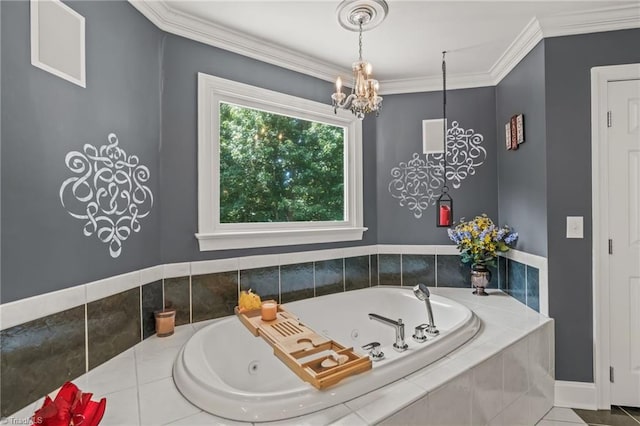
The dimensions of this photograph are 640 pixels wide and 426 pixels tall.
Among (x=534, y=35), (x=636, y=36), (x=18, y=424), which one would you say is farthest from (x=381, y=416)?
(x=636, y=36)

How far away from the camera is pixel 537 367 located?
187 cm

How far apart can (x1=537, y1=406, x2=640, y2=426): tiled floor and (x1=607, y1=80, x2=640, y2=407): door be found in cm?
6

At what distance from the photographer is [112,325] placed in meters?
1.54

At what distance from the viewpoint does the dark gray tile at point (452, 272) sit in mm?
2781

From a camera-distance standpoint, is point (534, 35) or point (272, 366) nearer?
point (272, 366)

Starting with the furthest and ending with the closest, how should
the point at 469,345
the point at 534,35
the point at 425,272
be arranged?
the point at 425,272
the point at 534,35
the point at 469,345

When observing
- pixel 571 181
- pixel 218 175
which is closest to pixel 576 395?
pixel 571 181

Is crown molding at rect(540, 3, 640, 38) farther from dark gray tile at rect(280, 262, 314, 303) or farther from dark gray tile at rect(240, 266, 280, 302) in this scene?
dark gray tile at rect(240, 266, 280, 302)

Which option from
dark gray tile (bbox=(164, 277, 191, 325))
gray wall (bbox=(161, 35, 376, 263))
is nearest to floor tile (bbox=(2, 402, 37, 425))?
dark gray tile (bbox=(164, 277, 191, 325))

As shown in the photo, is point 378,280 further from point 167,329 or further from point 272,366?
point 167,329

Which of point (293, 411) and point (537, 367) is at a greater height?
point (293, 411)

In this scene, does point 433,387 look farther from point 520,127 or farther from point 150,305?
point 520,127

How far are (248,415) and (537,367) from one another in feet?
5.85

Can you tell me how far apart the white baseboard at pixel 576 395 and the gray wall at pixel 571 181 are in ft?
0.14
